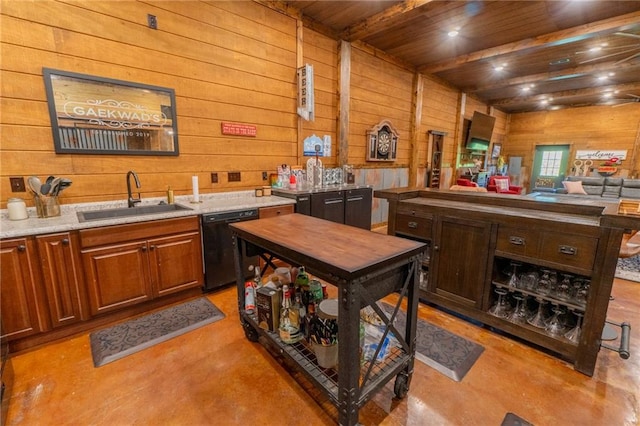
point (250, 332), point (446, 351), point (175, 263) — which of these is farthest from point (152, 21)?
point (446, 351)

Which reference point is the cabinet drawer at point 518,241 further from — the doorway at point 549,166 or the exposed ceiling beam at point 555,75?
the doorway at point 549,166

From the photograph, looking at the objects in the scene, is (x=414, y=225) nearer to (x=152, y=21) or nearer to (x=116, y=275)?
(x=116, y=275)

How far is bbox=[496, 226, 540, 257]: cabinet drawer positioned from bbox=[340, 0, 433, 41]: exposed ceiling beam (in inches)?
105

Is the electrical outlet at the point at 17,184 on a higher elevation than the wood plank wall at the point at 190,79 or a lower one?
lower

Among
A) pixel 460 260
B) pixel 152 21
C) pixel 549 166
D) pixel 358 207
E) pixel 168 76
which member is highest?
pixel 152 21

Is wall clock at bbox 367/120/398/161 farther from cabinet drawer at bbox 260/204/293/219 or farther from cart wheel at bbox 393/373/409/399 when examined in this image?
cart wheel at bbox 393/373/409/399

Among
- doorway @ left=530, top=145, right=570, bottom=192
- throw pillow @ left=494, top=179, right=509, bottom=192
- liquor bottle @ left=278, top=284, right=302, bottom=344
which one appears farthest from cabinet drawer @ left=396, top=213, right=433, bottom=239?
doorway @ left=530, top=145, right=570, bottom=192

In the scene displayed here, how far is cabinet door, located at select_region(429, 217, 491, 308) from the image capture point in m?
2.10

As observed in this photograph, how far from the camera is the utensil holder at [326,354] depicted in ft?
4.72

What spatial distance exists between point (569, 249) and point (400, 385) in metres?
1.32

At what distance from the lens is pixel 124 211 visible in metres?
2.52

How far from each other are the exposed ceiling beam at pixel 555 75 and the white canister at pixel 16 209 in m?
7.98

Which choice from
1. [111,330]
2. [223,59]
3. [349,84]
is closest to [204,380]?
[111,330]

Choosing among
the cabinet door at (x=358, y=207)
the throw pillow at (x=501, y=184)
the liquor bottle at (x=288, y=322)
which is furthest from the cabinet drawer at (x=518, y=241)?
the throw pillow at (x=501, y=184)
